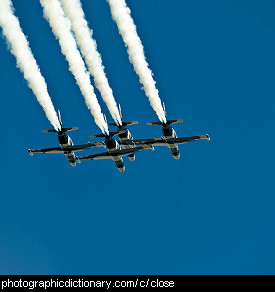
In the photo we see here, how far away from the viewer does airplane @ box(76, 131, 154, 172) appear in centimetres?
4041

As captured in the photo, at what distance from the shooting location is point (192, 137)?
42.2m

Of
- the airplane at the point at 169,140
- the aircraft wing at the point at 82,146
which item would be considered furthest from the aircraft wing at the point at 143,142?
the aircraft wing at the point at 82,146

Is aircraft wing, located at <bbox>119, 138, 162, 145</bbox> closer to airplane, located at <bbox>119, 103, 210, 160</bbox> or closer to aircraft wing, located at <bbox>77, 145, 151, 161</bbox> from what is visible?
airplane, located at <bbox>119, 103, 210, 160</bbox>

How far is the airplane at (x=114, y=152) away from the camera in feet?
133

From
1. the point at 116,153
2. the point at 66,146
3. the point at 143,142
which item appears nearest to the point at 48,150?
the point at 66,146

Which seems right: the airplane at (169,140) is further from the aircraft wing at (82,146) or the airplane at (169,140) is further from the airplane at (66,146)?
the airplane at (66,146)

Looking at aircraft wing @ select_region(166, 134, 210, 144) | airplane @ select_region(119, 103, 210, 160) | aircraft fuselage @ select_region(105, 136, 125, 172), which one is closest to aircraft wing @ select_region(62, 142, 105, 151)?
aircraft fuselage @ select_region(105, 136, 125, 172)

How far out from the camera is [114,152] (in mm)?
41719
